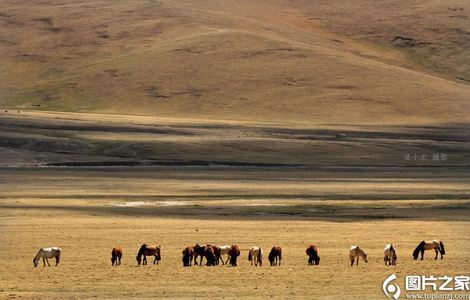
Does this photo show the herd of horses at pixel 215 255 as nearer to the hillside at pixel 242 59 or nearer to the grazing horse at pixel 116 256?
the grazing horse at pixel 116 256

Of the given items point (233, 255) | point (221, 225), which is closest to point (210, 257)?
point (233, 255)

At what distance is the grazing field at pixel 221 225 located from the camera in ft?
82.6

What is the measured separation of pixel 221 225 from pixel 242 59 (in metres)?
106

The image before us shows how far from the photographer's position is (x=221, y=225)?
39.9 metres

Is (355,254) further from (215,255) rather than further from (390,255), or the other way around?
(215,255)

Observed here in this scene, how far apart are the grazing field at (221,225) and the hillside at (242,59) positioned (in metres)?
53.2

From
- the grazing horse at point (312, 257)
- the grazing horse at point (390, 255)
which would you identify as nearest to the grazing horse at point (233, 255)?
the grazing horse at point (312, 257)

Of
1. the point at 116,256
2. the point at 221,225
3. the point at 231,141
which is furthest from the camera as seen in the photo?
the point at 231,141

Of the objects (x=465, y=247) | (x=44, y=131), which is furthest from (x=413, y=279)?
(x=44, y=131)

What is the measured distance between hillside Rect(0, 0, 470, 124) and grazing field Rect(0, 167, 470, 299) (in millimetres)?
53165

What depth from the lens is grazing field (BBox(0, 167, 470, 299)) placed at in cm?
2519

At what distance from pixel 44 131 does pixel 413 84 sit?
183ft

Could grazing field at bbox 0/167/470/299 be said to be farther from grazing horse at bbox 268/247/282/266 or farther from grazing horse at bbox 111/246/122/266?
grazing horse at bbox 111/246/122/266

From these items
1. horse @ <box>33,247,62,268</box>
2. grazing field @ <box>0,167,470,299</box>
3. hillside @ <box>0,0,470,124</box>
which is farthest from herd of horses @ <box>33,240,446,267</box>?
hillside @ <box>0,0,470,124</box>
